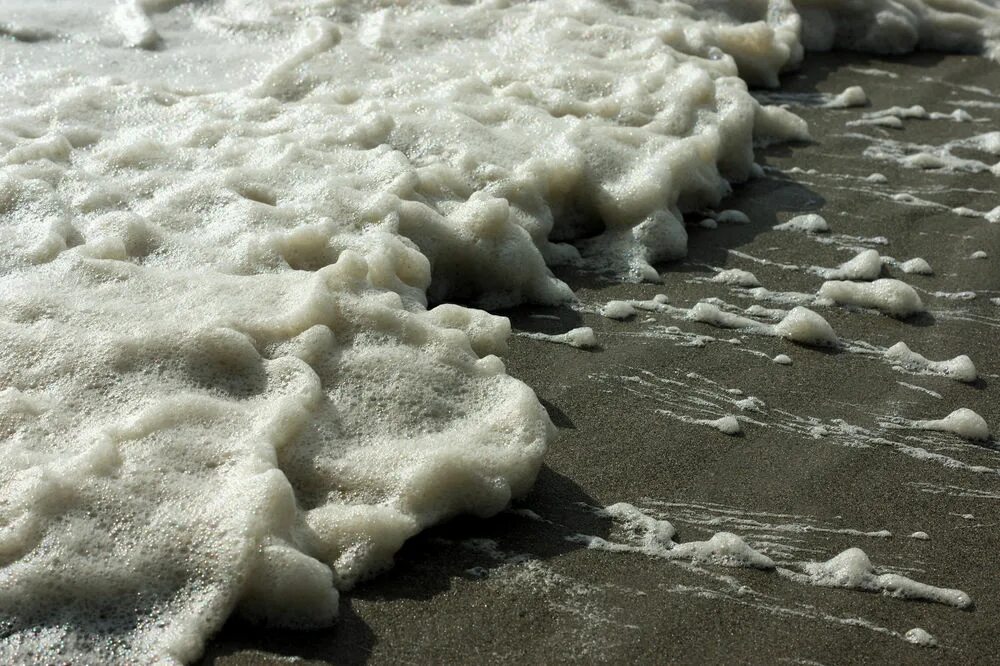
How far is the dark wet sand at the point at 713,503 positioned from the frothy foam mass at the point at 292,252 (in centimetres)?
11

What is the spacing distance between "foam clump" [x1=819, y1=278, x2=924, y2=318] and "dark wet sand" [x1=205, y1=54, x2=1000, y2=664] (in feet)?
0.20

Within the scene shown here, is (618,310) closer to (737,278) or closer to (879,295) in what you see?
(737,278)

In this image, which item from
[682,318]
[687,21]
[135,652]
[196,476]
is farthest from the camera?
[687,21]

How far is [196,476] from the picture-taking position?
2.47 m

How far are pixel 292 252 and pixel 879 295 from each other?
1.98 meters

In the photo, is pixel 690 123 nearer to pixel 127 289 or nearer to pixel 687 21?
pixel 687 21

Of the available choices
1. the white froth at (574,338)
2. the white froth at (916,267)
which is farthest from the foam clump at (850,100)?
the white froth at (574,338)

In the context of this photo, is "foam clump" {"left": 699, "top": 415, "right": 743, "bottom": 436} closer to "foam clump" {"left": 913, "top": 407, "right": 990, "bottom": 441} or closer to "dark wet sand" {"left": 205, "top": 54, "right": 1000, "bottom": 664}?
"dark wet sand" {"left": 205, "top": 54, "right": 1000, "bottom": 664}

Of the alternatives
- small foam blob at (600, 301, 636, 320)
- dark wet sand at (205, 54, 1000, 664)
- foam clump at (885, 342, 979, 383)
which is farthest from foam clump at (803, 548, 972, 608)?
small foam blob at (600, 301, 636, 320)

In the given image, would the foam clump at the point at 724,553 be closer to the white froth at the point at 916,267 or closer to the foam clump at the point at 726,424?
the foam clump at the point at 726,424

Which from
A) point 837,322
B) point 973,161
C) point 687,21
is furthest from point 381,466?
point 687,21

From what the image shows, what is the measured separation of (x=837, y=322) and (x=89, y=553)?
243 centimetres

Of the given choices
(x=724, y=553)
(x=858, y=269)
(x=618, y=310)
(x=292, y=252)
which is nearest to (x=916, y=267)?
(x=858, y=269)

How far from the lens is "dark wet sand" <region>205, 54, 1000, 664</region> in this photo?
2.25 metres
